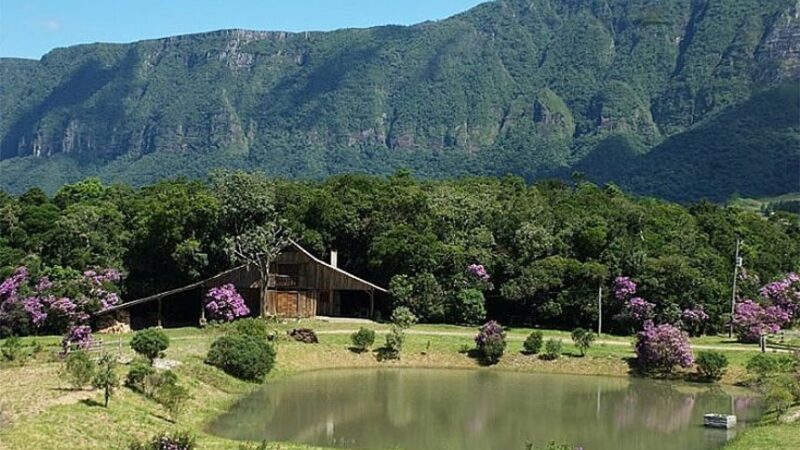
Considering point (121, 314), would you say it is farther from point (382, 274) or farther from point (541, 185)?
point (541, 185)

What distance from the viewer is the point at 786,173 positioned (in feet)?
476

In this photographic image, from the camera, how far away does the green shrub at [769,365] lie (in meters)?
32.1

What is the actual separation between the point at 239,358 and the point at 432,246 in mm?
17663

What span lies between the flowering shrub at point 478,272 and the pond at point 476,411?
981 centimetres

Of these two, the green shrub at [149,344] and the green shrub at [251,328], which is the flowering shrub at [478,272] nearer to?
the green shrub at [251,328]

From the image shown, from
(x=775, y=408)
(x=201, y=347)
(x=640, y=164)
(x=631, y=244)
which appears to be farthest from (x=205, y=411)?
(x=640, y=164)

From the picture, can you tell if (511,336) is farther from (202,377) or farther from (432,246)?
(202,377)

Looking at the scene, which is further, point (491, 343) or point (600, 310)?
point (600, 310)

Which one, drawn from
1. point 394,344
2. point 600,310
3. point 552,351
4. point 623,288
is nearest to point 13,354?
point 394,344

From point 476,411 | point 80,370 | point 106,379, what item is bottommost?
point 476,411

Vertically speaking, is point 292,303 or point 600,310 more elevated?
point 600,310

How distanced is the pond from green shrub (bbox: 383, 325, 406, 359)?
1.55 meters

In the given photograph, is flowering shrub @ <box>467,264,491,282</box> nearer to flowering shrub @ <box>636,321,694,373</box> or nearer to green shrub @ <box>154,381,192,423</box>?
flowering shrub @ <box>636,321,694,373</box>

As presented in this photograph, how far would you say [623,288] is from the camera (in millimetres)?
44281
